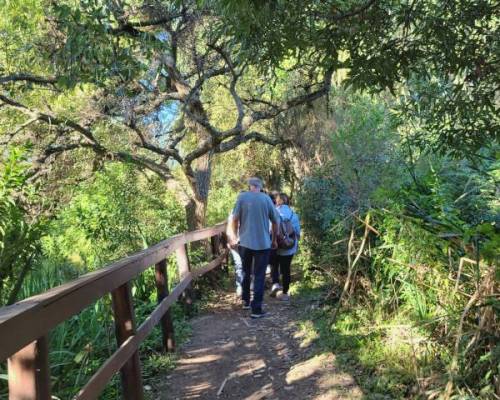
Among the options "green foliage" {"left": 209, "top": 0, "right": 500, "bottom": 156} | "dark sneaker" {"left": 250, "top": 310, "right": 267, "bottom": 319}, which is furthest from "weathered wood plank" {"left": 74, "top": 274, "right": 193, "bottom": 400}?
"dark sneaker" {"left": 250, "top": 310, "right": 267, "bottom": 319}

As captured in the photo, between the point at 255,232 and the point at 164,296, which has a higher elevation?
the point at 255,232

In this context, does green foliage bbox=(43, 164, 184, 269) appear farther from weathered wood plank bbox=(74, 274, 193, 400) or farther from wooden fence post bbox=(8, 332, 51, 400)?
wooden fence post bbox=(8, 332, 51, 400)

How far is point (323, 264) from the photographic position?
288 inches

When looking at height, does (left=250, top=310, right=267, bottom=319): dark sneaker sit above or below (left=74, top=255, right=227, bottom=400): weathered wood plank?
below

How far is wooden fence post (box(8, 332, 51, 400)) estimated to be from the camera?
6.88ft

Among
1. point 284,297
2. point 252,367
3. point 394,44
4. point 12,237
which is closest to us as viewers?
point 394,44

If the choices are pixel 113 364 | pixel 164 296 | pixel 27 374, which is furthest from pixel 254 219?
pixel 27 374

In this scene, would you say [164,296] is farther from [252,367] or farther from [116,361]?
[116,361]

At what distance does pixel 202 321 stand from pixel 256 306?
69cm

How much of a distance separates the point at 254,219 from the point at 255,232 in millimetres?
166

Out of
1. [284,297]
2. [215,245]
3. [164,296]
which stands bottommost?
[284,297]

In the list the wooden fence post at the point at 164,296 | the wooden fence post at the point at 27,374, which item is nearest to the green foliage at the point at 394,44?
Result: the wooden fence post at the point at 27,374

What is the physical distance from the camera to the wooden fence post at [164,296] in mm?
5438

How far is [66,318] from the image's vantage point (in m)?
2.58
